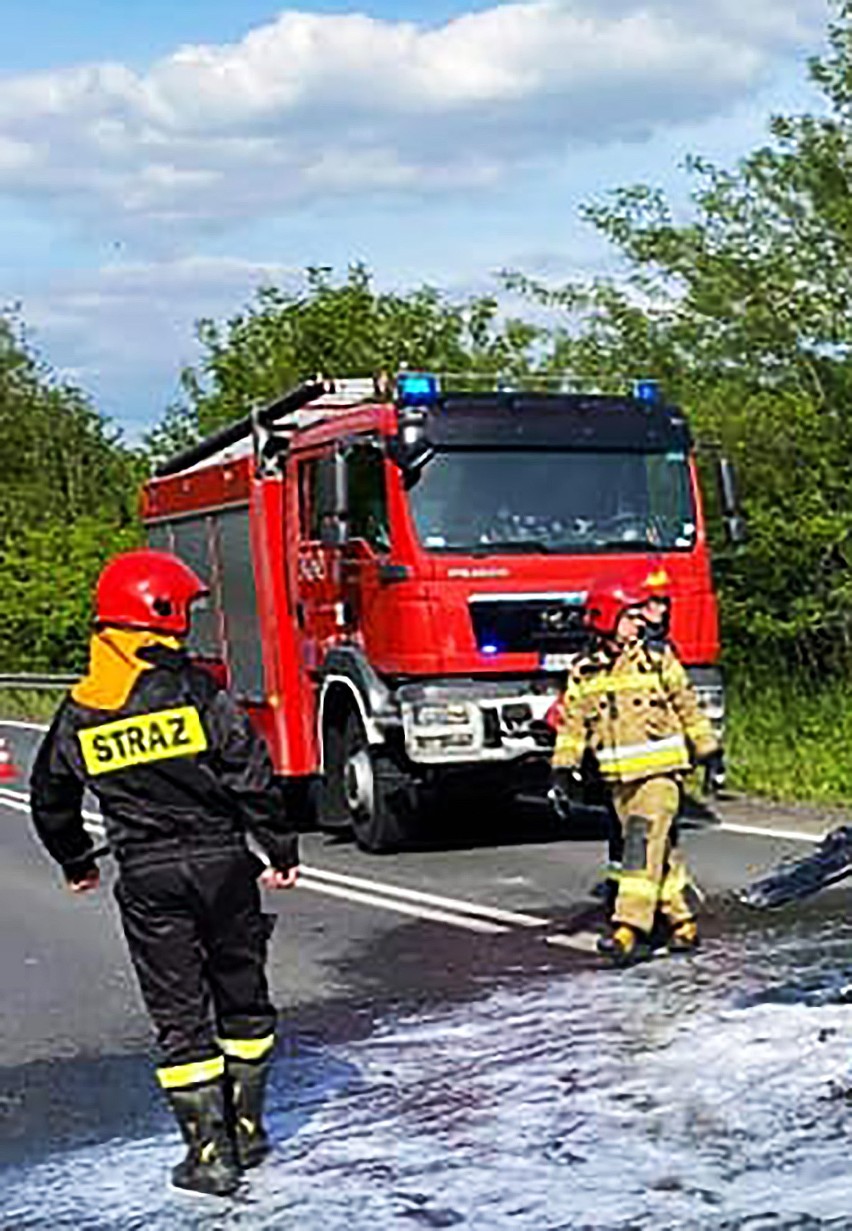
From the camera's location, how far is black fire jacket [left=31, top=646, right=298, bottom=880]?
5.88m

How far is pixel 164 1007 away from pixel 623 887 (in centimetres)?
345

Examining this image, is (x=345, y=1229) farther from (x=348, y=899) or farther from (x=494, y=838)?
(x=494, y=838)

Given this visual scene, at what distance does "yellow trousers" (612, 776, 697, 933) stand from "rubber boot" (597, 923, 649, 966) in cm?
5

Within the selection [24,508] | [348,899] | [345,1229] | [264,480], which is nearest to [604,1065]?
[345,1229]

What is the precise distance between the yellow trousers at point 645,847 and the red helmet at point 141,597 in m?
3.38

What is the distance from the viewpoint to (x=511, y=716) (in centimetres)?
1277

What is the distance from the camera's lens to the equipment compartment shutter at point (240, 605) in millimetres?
14711

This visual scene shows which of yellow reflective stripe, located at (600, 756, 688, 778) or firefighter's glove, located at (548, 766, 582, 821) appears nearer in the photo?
yellow reflective stripe, located at (600, 756, 688, 778)

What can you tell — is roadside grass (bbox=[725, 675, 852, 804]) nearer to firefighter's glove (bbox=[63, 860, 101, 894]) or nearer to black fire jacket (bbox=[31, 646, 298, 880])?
firefighter's glove (bbox=[63, 860, 101, 894])

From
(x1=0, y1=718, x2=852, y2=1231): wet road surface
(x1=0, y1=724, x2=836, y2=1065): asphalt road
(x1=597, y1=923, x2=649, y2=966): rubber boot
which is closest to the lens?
(x1=0, y1=718, x2=852, y2=1231): wet road surface

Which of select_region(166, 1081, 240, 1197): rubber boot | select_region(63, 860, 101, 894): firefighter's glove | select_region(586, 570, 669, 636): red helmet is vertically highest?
select_region(586, 570, 669, 636): red helmet

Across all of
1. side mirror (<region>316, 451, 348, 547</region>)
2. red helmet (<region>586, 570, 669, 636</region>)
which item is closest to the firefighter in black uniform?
red helmet (<region>586, 570, 669, 636</region>)

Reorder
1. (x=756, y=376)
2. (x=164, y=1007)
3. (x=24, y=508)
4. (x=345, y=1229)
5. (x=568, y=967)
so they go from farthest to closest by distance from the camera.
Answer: (x=24, y=508) → (x=756, y=376) → (x=568, y=967) → (x=164, y=1007) → (x=345, y=1229)

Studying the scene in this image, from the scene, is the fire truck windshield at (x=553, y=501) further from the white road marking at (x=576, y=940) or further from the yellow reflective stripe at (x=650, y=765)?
the yellow reflective stripe at (x=650, y=765)
